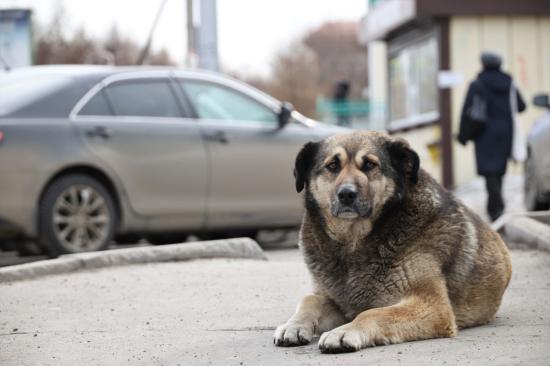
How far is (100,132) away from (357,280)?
528 cm

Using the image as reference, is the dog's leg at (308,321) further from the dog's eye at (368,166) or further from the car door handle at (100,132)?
the car door handle at (100,132)

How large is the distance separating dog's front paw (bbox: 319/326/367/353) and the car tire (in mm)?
5299

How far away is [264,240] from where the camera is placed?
1279 centimetres

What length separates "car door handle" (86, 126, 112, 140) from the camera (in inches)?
403

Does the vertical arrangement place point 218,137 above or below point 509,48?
below

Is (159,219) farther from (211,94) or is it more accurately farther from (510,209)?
(510,209)

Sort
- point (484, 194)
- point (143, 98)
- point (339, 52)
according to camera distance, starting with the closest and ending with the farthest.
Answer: point (143, 98)
point (484, 194)
point (339, 52)

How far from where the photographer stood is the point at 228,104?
11477mm

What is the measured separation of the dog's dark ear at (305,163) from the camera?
5.73m

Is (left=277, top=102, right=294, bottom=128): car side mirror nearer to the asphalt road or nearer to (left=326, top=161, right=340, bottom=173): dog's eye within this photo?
the asphalt road

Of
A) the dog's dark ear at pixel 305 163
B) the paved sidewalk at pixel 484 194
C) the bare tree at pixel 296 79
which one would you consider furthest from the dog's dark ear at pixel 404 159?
the bare tree at pixel 296 79

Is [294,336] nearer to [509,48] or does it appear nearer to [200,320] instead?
[200,320]

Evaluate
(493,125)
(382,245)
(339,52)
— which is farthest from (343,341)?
(339,52)

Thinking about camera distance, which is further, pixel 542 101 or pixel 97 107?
pixel 542 101
